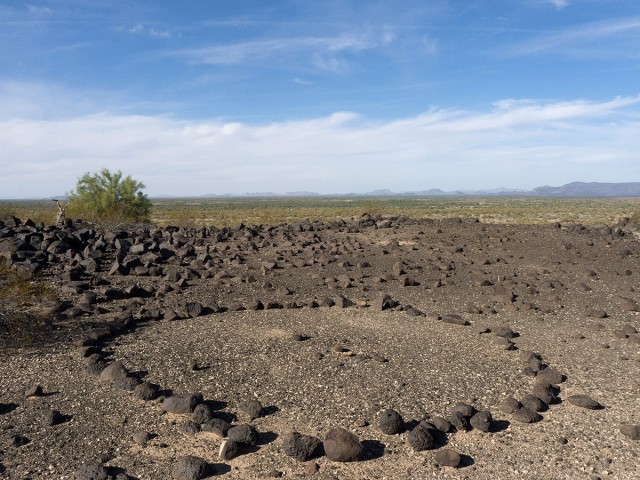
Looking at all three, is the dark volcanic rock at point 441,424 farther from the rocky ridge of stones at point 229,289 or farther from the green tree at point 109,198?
the green tree at point 109,198

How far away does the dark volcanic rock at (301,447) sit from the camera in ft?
20.2

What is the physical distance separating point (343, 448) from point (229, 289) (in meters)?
9.54

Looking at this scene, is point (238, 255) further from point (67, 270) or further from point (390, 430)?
point (390, 430)

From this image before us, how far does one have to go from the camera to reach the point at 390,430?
6707 millimetres

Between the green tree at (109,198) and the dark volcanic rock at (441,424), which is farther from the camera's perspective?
the green tree at (109,198)

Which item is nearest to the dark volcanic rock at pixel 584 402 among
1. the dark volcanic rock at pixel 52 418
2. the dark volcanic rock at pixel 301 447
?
the dark volcanic rock at pixel 301 447

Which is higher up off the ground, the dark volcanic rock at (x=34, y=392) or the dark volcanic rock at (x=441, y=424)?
the dark volcanic rock at (x=34, y=392)

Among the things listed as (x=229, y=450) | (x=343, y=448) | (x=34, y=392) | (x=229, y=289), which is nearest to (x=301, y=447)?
(x=343, y=448)

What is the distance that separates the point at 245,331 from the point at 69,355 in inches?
129

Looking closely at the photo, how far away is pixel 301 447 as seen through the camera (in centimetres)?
618

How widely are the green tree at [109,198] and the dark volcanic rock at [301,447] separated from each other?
31996mm

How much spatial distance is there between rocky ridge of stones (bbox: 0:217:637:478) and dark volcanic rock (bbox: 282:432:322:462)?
0.04 ft

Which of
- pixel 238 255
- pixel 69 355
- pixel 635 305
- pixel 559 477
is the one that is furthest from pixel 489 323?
pixel 238 255

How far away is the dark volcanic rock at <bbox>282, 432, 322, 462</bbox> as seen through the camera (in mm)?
6152
